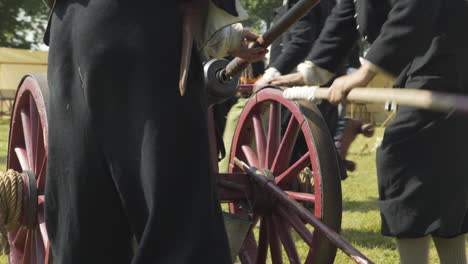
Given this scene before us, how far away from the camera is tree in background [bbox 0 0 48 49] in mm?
19875

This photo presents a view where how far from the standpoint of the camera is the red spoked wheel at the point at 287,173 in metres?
2.32

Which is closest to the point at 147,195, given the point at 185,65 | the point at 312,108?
the point at 185,65

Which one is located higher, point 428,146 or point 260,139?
point 428,146

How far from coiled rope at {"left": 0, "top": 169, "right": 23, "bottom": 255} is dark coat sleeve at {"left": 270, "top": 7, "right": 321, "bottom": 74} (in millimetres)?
1718

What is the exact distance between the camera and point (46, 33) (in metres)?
2.05

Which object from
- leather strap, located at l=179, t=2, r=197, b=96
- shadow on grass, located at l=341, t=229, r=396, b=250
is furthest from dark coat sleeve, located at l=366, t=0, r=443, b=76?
shadow on grass, located at l=341, t=229, r=396, b=250

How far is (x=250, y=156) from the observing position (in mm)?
2990

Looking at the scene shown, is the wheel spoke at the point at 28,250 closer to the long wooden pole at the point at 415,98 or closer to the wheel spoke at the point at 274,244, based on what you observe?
the wheel spoke at the point at 274,244

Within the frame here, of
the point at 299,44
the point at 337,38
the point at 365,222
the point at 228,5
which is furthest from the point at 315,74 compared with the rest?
the point at 365,222

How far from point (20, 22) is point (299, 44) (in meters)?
18.8

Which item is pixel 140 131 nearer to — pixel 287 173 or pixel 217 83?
pixel 217 83

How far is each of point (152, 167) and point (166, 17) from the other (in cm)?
41

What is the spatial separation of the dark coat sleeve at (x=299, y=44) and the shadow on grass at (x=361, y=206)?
1566mm

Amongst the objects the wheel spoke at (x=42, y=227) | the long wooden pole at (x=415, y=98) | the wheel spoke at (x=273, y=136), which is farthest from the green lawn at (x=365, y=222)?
the wheel spoke at (x=42, y=227)
